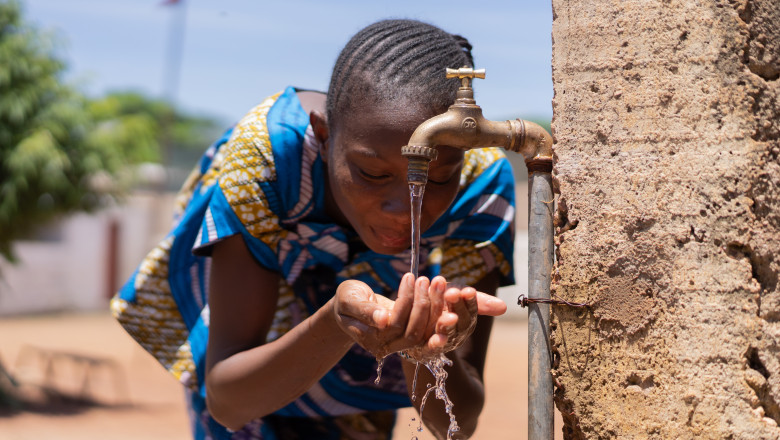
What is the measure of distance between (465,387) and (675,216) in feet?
2.98

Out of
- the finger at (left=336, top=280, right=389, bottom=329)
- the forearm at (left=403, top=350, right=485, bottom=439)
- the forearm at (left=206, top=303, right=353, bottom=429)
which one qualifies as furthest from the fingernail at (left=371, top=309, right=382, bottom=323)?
the forearm at (left=403, top=350, right=485, bottom=439)

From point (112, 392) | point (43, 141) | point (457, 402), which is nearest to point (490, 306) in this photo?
point (457, 402)

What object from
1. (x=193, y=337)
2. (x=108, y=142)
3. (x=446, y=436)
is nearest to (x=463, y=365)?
(x=446, y=436)

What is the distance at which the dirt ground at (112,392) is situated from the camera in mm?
7102

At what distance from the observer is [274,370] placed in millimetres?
1970

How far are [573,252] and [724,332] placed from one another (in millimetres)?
288

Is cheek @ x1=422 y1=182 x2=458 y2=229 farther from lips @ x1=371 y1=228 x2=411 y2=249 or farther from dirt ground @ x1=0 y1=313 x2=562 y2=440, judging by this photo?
dirt ground @ x1=0 y1=313 x2=562 y2=440

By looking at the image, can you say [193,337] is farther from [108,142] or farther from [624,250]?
[108,142]

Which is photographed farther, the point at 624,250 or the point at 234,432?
the point at 234,432

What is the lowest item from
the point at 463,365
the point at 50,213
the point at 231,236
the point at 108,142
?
the point at 50,213

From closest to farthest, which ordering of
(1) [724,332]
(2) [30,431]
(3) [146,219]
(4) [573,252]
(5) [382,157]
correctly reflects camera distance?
1. (1) [724,332]
2. (4) [573,252]
3. (5) [382,157]
4. (2) [30,431]
5. (3) [146,219]

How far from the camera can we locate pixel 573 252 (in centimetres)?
157

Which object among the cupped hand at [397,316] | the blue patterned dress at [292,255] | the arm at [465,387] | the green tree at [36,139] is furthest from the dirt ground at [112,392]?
the cupped hand at [397,316]

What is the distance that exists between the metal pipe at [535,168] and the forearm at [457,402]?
531mm
